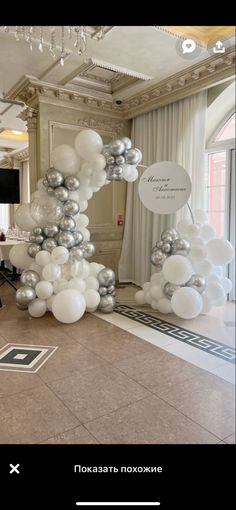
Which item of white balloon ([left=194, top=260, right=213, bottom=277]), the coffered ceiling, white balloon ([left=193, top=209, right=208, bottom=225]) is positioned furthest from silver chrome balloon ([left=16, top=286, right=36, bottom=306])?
the coffered ceiling

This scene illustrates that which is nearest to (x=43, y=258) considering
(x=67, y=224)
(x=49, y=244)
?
(x=49, y=244)

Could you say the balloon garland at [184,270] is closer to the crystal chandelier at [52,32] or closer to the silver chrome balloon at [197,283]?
the silver chrome balloon at [197,283]

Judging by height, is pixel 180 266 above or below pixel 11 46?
below

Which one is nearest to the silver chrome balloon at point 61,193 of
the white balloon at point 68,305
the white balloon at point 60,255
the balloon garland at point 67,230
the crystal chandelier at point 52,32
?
the balloon garland at point 67,230

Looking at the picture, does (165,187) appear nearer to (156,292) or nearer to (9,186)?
(156,292)

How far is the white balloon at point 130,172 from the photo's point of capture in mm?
3133

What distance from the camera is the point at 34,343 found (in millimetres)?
2576

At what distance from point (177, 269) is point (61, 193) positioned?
1342 mm

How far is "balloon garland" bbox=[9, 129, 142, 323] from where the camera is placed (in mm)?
3053

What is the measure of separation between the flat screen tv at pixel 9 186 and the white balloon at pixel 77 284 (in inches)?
108
